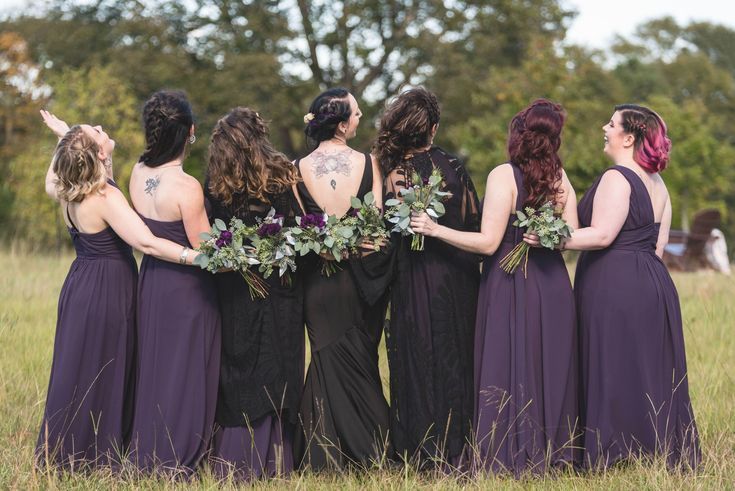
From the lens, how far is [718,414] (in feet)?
20.9

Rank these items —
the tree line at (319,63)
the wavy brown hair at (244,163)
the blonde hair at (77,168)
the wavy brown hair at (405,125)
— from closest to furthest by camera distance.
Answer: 1. the blonde hair at (77,168)
2. the wavy brown hair at (244,163)
3. the wavy brown hair at (405,125)
4. the tree line at (319,63)

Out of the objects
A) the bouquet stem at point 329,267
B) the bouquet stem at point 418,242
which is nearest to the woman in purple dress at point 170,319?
the bouquet stem at point 329,267

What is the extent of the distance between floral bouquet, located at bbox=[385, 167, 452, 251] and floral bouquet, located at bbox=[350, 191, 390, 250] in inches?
2.7

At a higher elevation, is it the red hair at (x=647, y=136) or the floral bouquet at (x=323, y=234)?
the red hair at (x=647, y=136)

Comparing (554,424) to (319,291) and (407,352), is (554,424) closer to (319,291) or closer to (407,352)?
(407,352)

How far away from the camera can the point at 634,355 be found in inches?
206

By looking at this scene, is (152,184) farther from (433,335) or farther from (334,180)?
(433,335)

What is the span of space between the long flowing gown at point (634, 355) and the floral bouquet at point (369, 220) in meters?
1.27

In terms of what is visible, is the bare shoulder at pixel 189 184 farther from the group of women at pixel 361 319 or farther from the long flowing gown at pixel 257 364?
the long flowing gown at pixel 257 364

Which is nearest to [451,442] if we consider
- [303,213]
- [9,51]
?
[303,213]

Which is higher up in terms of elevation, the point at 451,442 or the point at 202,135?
the point at 202,135

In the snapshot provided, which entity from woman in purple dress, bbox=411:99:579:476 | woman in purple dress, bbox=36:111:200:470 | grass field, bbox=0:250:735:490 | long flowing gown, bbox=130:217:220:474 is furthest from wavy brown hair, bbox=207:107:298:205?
grass field, bbox=0:250:735:490

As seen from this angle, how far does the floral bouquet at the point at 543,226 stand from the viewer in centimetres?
505

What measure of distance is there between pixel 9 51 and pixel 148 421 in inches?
1210
